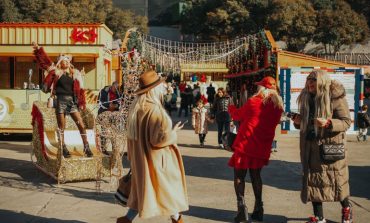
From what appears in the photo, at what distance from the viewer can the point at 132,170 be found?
16.4 feet

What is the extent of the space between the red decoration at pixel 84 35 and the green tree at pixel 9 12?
98.7 feet

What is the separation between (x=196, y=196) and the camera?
741 centimetres

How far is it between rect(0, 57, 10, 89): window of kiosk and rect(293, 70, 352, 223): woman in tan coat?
13.3m

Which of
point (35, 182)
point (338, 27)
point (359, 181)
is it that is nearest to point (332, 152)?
point (359, 181)

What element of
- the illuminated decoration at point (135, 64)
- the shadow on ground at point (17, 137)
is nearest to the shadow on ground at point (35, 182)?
the illuminated decoration at point (135, 64)

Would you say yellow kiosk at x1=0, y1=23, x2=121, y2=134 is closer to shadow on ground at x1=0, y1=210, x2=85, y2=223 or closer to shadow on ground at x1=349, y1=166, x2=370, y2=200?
shadow on ground at x1=349, y1=166, x2=370, y2=200

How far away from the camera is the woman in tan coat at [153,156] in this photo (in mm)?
4738

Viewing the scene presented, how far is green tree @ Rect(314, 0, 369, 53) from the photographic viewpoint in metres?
51.2

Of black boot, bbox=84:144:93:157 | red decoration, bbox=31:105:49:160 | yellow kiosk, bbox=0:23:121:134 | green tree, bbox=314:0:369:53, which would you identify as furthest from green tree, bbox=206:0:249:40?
black boot, bbox=84:144:93:157

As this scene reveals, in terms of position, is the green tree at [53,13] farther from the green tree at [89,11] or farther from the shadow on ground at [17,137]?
the shadow on ground at [17,137]

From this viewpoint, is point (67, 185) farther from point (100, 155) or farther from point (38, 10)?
point (38, 10)

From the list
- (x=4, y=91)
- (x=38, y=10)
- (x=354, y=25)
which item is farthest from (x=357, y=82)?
(x=354, y=25)

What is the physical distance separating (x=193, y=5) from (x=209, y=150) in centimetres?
4789

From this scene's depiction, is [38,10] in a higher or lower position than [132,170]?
higher
